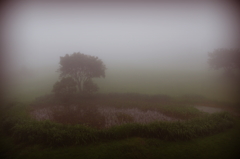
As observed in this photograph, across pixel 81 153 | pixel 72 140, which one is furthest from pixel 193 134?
pixel 72 140

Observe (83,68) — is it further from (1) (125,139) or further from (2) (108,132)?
(1) (125,139)

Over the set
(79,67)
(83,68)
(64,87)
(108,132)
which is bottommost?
(108,132)

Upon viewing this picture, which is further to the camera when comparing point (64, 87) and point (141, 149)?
point (64, 87)

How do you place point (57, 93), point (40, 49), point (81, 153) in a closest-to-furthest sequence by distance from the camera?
point (81, 153)
point (57, 93)
point (40, 49)

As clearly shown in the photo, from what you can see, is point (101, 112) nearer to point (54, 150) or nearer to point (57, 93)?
point (54, 150)

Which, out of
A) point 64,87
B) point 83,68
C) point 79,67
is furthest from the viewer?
point 83,68

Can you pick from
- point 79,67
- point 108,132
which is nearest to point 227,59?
point 108,132

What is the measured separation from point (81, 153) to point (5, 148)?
29.4 feet

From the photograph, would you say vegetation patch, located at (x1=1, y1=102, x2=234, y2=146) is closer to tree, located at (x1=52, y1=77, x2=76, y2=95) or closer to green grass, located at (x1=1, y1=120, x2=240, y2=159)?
green grass, located at (x1=1, y1=120, x2=240, y2=159)

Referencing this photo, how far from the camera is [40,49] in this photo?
395 feet

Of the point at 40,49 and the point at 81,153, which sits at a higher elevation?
the point at 40,49

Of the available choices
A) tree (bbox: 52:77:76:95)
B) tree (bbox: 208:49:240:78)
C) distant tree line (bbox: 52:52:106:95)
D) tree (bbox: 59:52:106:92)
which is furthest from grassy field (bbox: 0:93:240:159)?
tree (bbox: 208:49:240:78)

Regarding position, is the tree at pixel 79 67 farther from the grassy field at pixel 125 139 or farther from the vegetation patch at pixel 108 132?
the vegetation patch at pixel 108 132

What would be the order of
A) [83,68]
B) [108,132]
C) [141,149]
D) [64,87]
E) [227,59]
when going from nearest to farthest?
1. [141,149]
2. [108,132]
3. [64,87]
4. [83,68]
5. [227,59]
